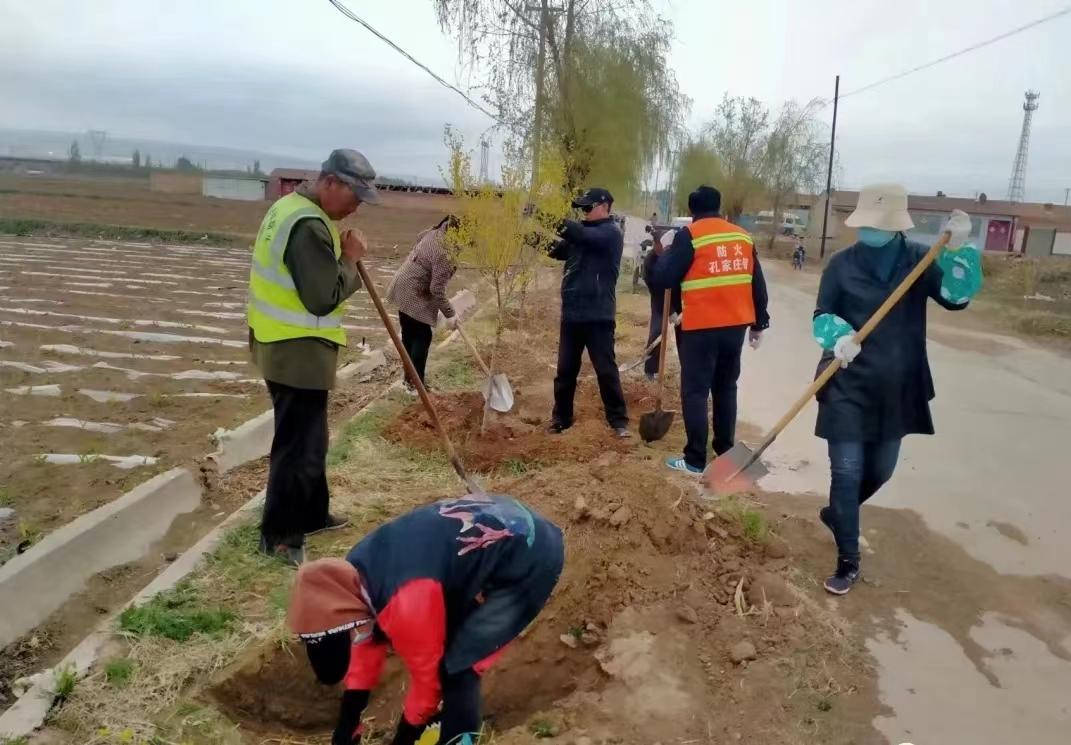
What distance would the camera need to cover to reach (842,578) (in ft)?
12.3

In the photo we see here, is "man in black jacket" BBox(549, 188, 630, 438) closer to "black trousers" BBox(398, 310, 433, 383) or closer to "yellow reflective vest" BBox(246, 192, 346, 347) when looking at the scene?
"black trousers" BBox(398, 310, 433, 383)

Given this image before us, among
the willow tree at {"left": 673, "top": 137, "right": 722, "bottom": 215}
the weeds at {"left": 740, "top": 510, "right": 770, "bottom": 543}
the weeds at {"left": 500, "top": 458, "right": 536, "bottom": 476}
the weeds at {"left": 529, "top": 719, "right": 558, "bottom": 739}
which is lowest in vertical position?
the weeds at {"left": 529, "top": 719, "right": 558, "bottom": 739}

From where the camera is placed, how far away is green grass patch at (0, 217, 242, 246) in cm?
2303

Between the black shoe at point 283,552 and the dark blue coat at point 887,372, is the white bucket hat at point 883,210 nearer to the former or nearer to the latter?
the dark blue coat at point 887,372

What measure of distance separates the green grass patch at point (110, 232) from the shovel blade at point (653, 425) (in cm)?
2088

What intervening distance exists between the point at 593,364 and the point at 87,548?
11.1ft

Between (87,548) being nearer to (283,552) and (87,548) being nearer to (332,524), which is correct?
(283,552)

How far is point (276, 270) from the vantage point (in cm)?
360

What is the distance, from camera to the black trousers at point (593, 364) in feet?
19.1

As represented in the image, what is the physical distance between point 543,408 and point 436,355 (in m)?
2.27

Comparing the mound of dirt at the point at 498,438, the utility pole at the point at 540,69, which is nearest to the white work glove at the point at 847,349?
the mound of dirt at the point at 498,438

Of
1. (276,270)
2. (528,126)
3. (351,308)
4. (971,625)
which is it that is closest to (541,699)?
(971,625)

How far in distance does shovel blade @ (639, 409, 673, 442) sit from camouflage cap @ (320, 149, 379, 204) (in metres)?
2.93

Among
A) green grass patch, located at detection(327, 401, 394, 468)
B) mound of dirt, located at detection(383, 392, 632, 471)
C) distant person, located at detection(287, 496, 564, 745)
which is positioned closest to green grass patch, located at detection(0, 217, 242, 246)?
green grass patch, located at detection(327, 401, 394, 468)
